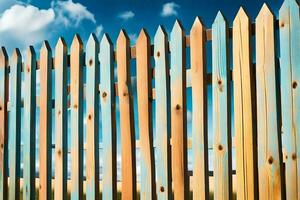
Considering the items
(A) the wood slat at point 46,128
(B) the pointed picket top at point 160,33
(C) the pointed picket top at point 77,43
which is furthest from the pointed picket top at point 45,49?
(B) the pointed picket top at point 160,33

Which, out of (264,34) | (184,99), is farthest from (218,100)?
(264,34)

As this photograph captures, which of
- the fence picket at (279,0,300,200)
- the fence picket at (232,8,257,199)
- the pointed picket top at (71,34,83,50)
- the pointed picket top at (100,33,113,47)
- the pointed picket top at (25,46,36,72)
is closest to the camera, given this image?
the fence picket at (279,0,300,200)

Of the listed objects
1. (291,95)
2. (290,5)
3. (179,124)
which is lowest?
(179,124)

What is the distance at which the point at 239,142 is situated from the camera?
14.6 feet

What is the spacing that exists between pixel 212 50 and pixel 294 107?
78 cm

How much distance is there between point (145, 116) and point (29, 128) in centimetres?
162

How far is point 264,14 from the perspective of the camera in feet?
14.6

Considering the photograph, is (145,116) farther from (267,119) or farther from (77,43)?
(77,43)

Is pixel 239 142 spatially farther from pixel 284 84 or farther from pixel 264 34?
pixel 264 34

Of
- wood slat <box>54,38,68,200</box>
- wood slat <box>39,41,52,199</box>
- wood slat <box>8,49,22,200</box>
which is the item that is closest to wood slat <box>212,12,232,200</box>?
wood slat <box>54,38,68,200</box>

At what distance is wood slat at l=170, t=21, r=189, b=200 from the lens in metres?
4.68

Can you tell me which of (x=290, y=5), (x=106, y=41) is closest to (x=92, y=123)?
(x=106, y=41)

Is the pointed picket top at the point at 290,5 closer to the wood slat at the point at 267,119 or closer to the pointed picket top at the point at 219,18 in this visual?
the wood slat at the point at 267,119

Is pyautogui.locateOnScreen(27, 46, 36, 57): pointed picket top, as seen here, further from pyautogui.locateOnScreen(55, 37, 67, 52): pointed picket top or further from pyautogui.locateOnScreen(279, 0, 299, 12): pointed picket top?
pyautogui.locateOnScreen(279, 0, 299, 12): pointed picket top
